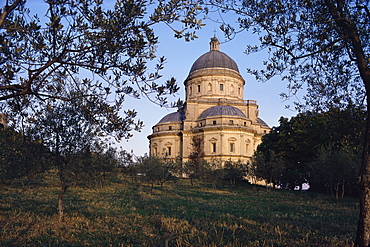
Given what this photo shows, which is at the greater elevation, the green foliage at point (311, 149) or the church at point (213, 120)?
the church at point (213, 120)

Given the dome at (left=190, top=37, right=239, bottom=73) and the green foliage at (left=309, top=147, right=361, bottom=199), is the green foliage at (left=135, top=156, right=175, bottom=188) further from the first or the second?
the dome at (left=190, top=37, right=239, bottom=73)

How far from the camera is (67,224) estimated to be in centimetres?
1280

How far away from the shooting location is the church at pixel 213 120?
57438 mm

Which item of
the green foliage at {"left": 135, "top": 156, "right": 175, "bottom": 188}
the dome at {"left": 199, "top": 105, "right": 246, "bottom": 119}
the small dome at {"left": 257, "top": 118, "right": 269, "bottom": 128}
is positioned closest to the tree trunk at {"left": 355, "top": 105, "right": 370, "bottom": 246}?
the green foliage at {"left": 135, "top": 156, "right": 175, "bottom": 188}

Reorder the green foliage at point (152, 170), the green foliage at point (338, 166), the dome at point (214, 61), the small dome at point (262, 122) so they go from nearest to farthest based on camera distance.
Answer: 1. the green foliage at point (338, 166)
2. the green foliage at point (152, 170)
3. the dome at point (214, 61)
4. the small dome at point (262, 122)

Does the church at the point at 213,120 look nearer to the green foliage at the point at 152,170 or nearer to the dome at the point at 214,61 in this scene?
the dome at the point at 214,61

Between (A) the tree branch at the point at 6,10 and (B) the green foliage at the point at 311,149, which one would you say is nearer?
(A) the tree branch at the point at 6,10

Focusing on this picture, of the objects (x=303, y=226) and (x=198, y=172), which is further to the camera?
(x=198, y=172)

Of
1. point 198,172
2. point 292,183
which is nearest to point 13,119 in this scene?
point 198,172

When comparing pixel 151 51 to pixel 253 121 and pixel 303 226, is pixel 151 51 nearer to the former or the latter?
→ pixel 303 226

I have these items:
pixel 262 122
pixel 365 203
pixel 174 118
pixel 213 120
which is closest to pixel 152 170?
pixel 365 203

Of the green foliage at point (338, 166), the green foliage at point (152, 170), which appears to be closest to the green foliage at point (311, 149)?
the green foliage at point (338, 166)

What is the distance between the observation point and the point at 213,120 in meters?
58.2

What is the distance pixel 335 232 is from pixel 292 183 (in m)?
33.3
